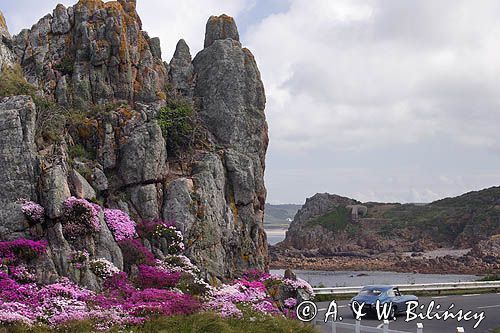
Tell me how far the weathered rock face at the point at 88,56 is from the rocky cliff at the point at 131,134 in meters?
0.07

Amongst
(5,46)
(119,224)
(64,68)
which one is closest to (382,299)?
(119,224)

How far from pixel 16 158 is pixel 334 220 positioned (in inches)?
5350

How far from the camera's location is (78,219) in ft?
77.4

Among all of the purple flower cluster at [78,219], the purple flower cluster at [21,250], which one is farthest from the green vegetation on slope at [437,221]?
the purple flower cluster at [21,250]

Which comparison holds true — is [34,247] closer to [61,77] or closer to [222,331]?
[222,331]

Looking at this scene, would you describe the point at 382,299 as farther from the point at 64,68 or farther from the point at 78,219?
the point at 64,68

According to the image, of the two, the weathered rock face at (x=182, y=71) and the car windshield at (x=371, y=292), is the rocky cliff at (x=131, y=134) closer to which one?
the weathered rock face at (x=182, y=71)

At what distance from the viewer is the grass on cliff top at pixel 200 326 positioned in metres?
17.7

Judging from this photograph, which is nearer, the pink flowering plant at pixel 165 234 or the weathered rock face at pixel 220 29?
the pink flowering plant at pixel 165 234

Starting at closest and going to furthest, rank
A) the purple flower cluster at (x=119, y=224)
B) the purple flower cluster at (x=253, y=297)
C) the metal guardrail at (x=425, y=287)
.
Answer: the purple flower cluster at (x=253, y=297)
the purple flower cluster at (x=119, y=224)
the metal guardrail at (x=425, y=287)

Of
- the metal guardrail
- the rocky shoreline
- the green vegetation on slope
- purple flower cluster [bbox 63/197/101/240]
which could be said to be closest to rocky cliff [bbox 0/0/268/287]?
purple flower cluster [bbox 63/197/101/240]

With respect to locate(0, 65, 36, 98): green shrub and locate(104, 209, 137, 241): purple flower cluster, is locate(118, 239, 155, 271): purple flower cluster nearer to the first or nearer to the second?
locate(104, 209, 137, 241): purple flower cluster

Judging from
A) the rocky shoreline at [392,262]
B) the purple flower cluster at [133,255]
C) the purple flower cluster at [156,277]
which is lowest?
the rocky shoreline at [392,262]

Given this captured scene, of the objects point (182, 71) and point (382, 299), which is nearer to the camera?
point (382, 299)
